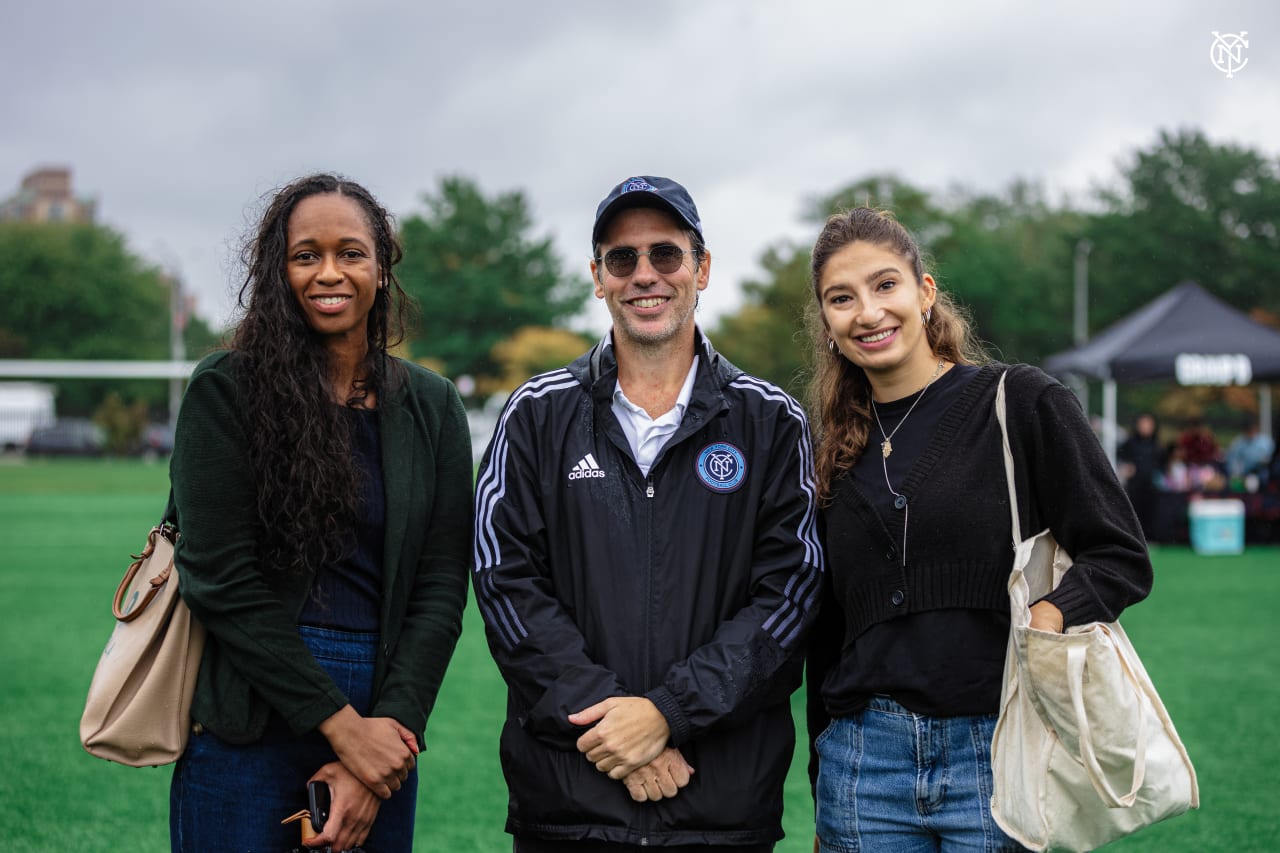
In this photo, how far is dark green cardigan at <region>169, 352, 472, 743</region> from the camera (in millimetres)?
2643

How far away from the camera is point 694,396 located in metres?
2.89

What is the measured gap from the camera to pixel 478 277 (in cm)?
5978

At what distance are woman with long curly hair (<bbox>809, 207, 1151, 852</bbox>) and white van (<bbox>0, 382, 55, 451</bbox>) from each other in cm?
5843

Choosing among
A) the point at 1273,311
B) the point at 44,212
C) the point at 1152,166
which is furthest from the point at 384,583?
the point at 44,212

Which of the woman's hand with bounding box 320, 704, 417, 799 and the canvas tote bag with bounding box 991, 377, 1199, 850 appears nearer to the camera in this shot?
the canvas tote bag with bounding box 991, 377, 1199, 850

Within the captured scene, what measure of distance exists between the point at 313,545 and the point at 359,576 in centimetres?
14

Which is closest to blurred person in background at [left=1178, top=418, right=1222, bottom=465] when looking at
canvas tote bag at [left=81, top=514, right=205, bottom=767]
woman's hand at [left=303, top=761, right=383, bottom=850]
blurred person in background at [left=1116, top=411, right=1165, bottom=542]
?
blurred person in background at [left=1116, top=411, right=1165, bottom=542]

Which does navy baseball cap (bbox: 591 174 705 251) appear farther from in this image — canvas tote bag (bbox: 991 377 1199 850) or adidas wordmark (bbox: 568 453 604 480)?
canvas tote bag (bbox: 991 377 1199 850)

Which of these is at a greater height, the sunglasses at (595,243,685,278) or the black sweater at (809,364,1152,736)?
the sunglasses at (595,243,685,278)

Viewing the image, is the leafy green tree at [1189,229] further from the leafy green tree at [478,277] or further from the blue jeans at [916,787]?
the blue jeans at [916,787]

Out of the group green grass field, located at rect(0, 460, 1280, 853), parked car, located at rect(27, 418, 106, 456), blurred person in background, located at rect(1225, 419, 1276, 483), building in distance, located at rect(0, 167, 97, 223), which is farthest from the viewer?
building in distance, located at rect(0, 167, 97, 223)

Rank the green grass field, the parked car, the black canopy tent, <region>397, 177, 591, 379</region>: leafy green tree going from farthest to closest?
<region>397, 177, 591, 379</region>: leafy green tree, the parked car, the black canopy tent, the green grass field

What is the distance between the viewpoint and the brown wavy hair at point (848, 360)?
2.95 m

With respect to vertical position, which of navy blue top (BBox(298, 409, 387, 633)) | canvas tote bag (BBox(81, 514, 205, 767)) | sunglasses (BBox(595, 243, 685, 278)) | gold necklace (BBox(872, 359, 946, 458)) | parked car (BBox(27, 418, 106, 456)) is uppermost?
sunglasses (BBox(595, 243, 685, 278))
